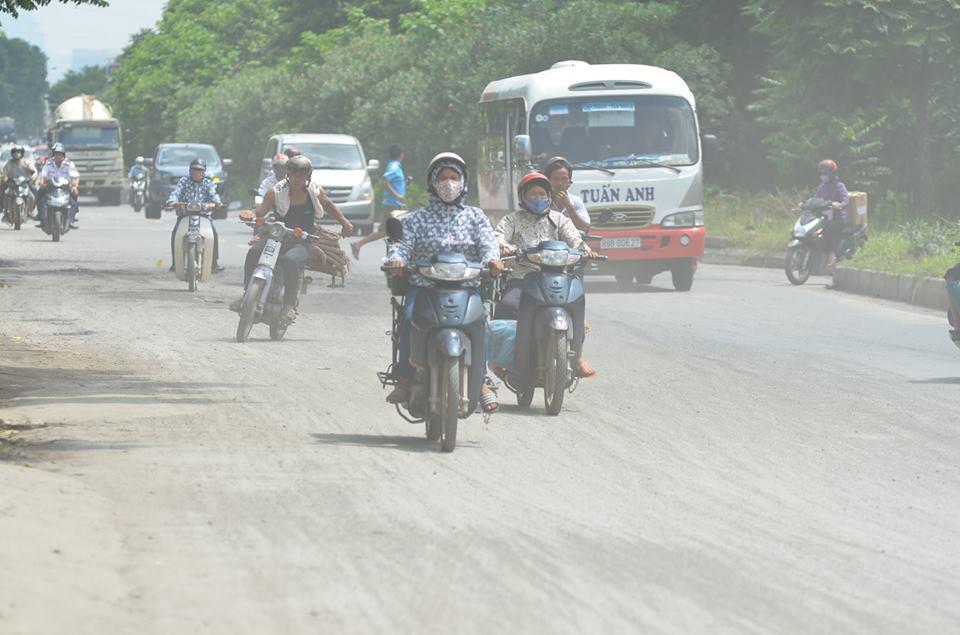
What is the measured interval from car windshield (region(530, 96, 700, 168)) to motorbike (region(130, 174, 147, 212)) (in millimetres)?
32581

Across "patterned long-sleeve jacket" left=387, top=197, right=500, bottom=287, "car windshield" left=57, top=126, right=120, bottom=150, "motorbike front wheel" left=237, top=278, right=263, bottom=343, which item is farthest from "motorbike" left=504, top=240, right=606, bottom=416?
"car windshield" left=57, top=126, right=120, bottom=150

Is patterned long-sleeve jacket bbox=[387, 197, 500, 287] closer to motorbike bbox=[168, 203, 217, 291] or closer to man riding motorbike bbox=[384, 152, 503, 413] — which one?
man riding motorbike bbox=[384, 152, 503, 413]

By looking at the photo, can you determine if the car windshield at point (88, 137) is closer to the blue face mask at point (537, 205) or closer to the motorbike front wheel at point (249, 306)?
the motorbike front wheel at point (249, 306)

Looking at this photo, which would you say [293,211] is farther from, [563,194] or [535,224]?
[535,224]

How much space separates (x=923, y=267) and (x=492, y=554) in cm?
1542

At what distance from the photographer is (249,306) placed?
15258mm

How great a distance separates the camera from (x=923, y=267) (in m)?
21.2

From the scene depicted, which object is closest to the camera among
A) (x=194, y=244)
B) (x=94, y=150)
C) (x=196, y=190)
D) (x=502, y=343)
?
(x=502, y=343)

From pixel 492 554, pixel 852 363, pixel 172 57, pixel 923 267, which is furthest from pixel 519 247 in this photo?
pixel 172 57

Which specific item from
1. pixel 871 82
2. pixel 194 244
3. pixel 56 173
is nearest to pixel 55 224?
pixel 56 173

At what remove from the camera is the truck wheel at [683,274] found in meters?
22.5

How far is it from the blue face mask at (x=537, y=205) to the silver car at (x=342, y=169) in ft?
82.2

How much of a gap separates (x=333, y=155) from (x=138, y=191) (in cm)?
1710

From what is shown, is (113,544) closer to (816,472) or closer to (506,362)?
(816,472)
